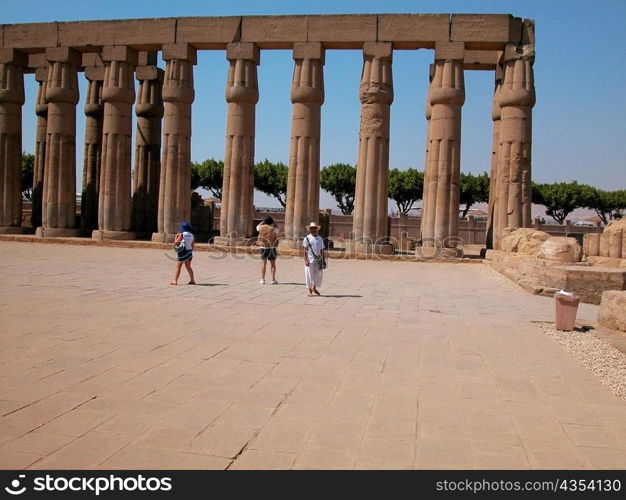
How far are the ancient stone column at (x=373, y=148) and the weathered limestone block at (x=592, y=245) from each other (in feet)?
24.7

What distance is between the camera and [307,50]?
21.2 meters

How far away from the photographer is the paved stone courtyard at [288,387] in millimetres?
3469

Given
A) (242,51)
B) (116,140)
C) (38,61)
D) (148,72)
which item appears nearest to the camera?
(242,51)

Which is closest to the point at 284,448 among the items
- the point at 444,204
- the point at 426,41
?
the point at 444,204

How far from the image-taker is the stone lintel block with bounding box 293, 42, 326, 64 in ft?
Result: 69.2

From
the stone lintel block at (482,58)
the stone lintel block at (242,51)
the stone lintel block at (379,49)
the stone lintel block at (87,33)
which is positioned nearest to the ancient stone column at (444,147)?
the stone lintel block at (379,49)

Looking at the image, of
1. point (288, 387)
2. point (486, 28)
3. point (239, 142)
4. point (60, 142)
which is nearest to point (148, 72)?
point (60, 142)

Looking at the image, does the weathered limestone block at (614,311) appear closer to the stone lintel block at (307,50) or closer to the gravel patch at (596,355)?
the gravel patch at (596,355)

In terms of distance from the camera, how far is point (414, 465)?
331cm

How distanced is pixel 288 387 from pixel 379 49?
18427 millimetres

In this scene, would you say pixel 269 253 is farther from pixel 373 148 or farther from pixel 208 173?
pixel 208 173

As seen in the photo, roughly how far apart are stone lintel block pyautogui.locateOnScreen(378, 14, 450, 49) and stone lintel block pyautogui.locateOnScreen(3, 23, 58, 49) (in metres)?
14.3
